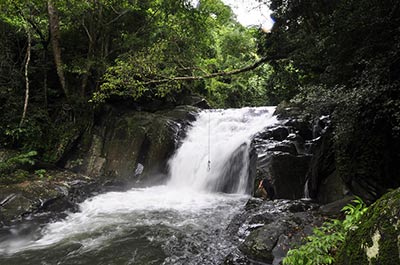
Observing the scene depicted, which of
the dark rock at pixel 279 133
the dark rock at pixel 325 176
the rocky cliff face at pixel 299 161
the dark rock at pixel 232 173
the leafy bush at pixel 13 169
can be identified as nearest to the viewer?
the dark rock at pixel 325 176

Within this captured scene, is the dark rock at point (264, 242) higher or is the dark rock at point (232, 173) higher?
the dark rock at point (232, 173)

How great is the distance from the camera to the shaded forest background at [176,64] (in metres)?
4.20

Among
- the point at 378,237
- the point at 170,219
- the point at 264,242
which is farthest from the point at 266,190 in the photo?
the point at 378,237

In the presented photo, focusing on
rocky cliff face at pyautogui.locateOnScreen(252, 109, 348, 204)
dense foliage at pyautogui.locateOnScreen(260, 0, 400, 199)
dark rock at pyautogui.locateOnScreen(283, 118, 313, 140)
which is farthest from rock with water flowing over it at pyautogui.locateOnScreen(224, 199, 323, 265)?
dark rock at pyautogui.locateOnScreen(283, 118, 313, 140)

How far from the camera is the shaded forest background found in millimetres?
4199

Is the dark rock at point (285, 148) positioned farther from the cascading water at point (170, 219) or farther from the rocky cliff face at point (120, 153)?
the rocky cliff face at point (120, 153)

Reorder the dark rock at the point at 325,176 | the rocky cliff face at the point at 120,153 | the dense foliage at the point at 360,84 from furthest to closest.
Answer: the rocky cliff face at the point at 120,153 → the dark rock at the point at 325,176 → the dense foliage at the point at 360,84

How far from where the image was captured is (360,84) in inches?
165

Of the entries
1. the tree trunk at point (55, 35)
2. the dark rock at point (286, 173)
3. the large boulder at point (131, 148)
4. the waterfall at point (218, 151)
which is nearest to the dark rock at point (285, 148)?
the dark rock at point (286, 173)

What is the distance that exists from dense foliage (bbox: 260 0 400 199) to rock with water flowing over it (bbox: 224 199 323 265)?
1.15 metres

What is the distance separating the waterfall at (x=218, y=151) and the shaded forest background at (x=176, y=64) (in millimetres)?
1998

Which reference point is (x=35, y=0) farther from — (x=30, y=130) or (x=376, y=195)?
(x=376, y=195)

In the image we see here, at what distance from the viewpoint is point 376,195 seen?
4734 mm

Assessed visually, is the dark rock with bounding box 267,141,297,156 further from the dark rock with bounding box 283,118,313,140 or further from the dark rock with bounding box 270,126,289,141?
the dark rock with bounding box 283,118,313,140
